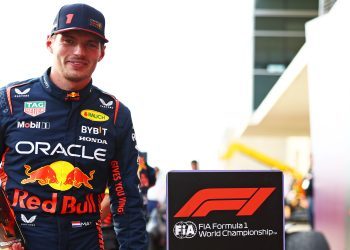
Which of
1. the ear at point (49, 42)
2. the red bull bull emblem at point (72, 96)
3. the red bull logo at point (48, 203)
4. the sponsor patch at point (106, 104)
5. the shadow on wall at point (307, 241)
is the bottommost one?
the shadow on wall at point (307, 241)

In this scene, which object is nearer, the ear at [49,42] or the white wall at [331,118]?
the ear at [49,42]

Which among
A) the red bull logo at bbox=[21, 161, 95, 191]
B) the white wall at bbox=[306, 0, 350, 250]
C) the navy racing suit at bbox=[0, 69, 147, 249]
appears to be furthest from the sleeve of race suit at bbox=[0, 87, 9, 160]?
the white wall at bbox=[306, 0, 350, 250]

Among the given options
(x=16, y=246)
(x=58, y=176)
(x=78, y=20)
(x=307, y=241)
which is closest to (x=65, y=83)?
(x=78, y=20)

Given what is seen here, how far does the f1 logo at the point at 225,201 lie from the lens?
2.96 m

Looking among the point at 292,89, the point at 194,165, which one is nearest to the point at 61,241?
the point at 194,165

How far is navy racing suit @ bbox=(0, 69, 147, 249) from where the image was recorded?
105 inches

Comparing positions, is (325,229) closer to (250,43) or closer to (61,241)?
(61,241)

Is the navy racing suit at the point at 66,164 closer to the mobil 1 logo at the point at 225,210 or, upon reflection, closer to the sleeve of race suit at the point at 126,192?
the sleeve of race suit at the point at 126,192

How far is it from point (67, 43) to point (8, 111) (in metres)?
0.37

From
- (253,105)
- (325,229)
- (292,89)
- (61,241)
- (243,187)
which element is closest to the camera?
(61,241)

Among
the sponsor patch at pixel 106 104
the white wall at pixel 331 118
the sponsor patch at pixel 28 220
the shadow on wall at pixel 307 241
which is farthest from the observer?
the white wall at pixel 331 118

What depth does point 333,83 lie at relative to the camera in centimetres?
762

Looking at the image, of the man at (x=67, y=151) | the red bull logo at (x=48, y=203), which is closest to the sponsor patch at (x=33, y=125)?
the man at (x=67, y=151)

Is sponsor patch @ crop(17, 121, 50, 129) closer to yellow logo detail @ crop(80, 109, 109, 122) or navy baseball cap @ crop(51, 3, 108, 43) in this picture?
yellow logo detail @ crop(80, 109, 109, 122)
